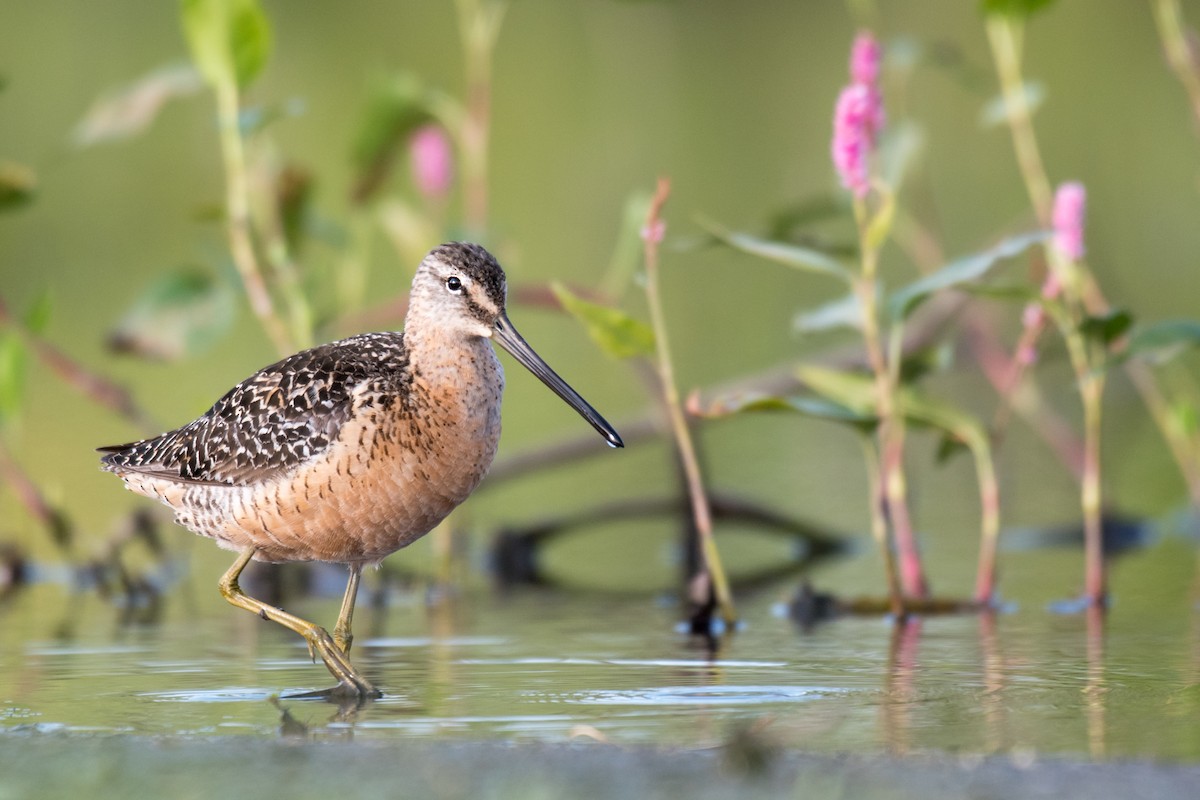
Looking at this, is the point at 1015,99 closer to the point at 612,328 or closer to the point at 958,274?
the point at 958,274

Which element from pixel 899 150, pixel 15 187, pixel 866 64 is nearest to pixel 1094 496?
pixel 899 150

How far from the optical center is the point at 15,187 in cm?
539

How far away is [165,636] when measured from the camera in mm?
4516

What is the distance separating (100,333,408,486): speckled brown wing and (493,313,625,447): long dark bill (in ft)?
0.72

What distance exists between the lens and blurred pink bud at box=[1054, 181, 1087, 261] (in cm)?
435

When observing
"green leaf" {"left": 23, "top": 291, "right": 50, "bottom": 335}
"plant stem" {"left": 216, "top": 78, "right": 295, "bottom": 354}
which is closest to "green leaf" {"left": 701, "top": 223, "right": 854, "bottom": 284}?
"plant stem" {"left": 216, "top": 78, "right": 295, "bottom": 354}

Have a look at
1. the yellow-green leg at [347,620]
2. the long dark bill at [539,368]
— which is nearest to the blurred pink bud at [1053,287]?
the long dark bill at [539,368]

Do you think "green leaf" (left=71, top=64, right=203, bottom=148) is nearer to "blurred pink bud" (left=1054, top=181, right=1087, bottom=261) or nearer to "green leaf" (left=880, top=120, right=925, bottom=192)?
"green leaf" (left=880, top=120, right=925, bottom=192)

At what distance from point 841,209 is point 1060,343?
0.72m

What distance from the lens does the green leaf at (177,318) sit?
536 cm

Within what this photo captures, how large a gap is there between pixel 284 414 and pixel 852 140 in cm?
140

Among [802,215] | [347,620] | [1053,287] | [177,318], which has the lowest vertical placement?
[347,620]

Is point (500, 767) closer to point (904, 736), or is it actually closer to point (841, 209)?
point (904, 736)

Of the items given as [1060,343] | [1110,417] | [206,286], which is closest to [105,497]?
[206,286]
